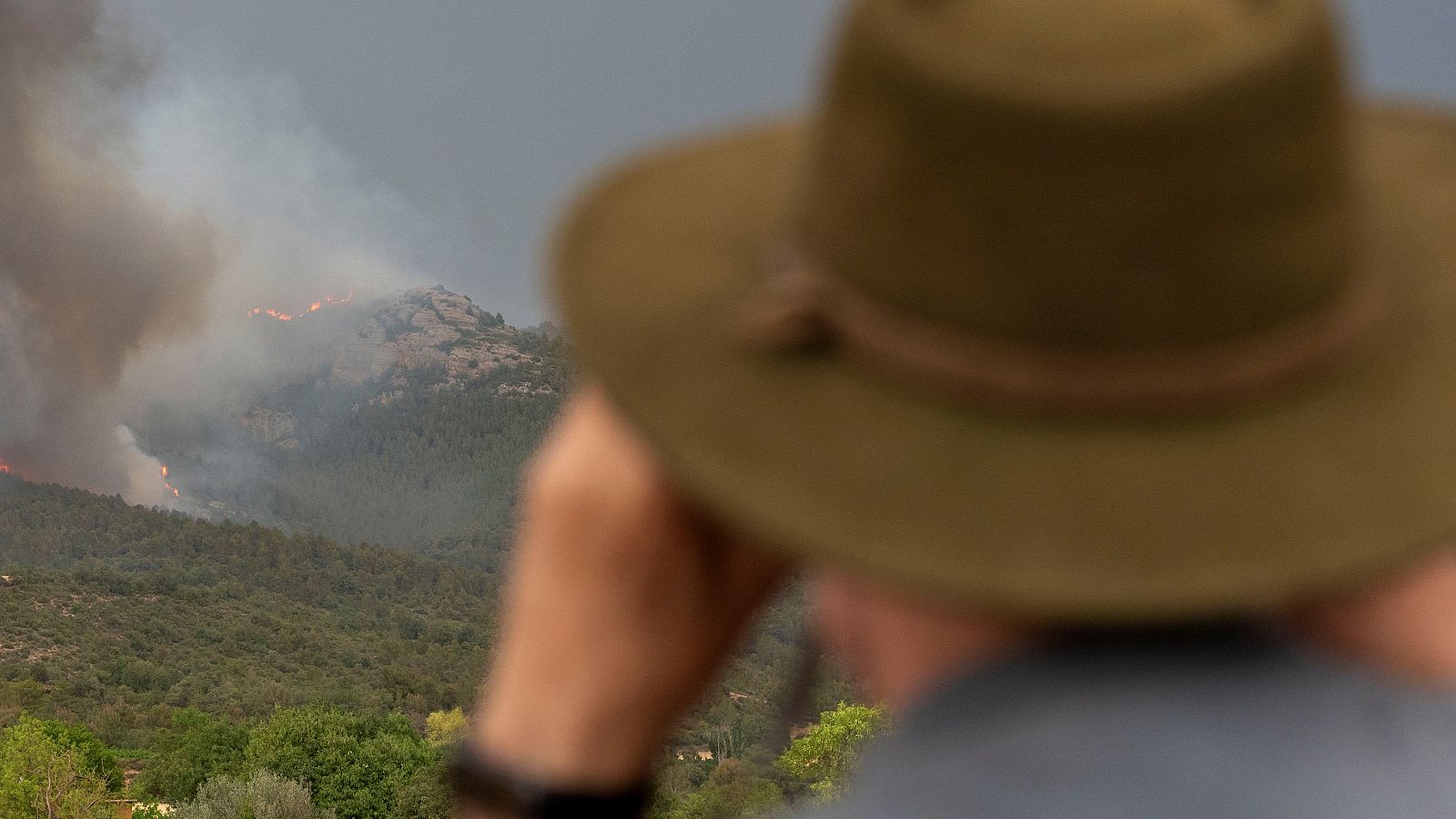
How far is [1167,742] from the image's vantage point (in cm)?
132

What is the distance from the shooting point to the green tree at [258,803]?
59.2m

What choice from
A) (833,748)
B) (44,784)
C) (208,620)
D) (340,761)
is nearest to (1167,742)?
(833,748)

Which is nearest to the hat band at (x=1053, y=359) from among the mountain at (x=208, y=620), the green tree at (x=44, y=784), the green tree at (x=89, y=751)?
the green tree at (x=44, y=784)

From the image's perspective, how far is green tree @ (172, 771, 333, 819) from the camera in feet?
194

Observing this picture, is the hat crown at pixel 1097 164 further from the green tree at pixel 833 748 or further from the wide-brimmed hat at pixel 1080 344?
the green tree at pixel 833 748

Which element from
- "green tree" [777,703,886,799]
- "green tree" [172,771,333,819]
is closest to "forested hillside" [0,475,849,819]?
"green tree" [172,771,333,819]

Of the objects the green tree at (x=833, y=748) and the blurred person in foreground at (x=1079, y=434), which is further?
the green tree at (x=833, y=748)

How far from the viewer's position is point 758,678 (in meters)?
124

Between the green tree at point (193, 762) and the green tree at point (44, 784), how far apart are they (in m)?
7.48

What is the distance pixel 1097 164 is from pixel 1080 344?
0.60 ft

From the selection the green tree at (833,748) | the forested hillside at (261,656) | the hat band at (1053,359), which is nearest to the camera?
the hat band at (1053,359)

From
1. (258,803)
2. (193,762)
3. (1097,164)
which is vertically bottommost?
(1097,164)

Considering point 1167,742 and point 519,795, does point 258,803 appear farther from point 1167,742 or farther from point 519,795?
point 1167,742

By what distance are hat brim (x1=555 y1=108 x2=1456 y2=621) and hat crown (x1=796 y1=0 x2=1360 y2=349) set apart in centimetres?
11
